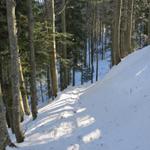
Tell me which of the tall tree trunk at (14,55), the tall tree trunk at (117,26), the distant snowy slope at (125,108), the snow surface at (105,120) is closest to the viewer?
the distant snowy slope at (125,108)

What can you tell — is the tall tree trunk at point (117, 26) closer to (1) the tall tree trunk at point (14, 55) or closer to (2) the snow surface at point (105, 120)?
(2) the snow surface at point (105, 120)

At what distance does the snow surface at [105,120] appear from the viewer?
8.70 m

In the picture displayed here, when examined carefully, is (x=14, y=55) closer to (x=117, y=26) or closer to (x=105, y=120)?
(x=105, y=120)

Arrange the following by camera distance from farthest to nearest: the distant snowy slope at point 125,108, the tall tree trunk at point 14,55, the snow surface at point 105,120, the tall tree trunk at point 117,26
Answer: the tall tree trunk at point 117,26
the tall tree trunk at point 14,55
the snow surface at point 105,120
the distant snowy slope at point 125,108

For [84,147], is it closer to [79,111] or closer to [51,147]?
[51,147]

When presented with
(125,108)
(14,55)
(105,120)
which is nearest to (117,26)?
(125,108)

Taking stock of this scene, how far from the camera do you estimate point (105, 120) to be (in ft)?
34.1

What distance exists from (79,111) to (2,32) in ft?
13.9

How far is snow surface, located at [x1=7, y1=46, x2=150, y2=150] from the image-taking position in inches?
343

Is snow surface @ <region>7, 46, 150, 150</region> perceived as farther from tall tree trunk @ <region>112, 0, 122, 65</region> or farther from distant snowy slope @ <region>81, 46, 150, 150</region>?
tall tree trunk @ <region>112, 0, 122, 65</region>

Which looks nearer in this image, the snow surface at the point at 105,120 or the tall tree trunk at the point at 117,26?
the snow surface at the point at 105,120

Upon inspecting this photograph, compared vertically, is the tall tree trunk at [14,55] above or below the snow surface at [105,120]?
above

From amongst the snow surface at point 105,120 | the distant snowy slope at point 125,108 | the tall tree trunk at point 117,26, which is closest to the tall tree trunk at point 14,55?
the snow surface at point 105,120

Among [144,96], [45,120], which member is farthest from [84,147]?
[45,120]
